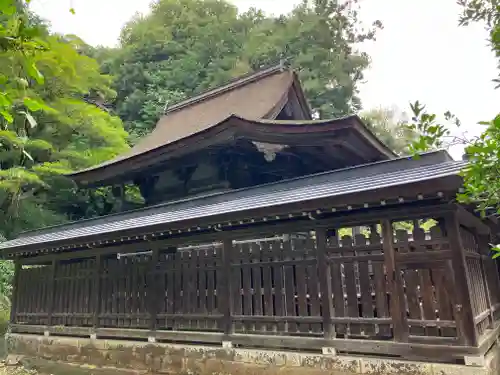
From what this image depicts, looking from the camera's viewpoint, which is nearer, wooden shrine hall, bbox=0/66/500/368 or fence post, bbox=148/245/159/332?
wooden shrine hall, bbox=0/66/500/368

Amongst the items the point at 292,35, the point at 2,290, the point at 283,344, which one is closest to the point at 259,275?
the point at 283,344

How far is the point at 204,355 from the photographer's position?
251 inches

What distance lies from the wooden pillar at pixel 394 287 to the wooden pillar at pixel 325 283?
2.66 feet

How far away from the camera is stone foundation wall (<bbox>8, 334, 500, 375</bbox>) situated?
4.83 metres

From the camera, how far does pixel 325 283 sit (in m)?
5.44

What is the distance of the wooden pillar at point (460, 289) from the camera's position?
4500mm

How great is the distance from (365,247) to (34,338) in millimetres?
8131

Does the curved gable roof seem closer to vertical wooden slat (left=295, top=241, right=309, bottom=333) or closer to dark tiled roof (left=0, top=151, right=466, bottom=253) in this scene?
dark tiled roof (left=0, top=151, right=466, bottom=253)

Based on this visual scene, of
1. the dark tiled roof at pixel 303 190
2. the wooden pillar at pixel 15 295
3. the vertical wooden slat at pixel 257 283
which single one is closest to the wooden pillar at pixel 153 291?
the dark tiled roof at pixel 303 190

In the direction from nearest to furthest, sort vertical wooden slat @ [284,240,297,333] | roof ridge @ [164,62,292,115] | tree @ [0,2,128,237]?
vertical wooden slat @ [284,240,297,333] < roof ridge @ [164,62,292,115] < tree @ [0,2,128,237]

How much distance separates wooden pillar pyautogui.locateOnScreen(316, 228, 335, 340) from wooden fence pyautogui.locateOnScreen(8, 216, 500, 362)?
1cm

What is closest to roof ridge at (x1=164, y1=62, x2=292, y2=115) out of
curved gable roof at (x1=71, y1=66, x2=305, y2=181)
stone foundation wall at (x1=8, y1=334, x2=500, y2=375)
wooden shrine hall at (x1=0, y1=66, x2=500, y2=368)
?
curved gable roof at (x1=71, y1=66, x2=305, y2=181)

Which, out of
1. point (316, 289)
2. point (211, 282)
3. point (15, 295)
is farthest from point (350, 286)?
point (15, 295)

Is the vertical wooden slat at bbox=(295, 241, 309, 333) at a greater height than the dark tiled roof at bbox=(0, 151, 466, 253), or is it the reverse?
the dark tiled roof at bbox=(0, 151, 466, 253)
